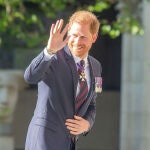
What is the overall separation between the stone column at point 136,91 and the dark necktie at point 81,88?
16.8ft

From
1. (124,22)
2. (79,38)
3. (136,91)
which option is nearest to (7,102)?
(136,91)

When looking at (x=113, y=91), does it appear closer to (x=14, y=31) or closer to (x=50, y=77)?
(x=14, y=31)

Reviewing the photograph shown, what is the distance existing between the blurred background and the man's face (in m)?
4.44

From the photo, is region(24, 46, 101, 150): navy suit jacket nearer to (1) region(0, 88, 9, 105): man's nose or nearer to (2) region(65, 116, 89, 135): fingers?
(2) region(65, 116, 89, 135): fingers

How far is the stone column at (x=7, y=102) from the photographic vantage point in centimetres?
862

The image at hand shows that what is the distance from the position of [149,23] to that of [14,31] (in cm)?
176

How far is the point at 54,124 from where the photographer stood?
10.8ft

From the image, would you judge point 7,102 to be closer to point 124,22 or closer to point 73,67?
point 124,22

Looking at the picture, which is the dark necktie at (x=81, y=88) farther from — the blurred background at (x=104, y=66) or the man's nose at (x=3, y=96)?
the man's nose at (x=3, y=96)

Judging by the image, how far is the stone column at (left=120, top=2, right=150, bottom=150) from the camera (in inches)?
338

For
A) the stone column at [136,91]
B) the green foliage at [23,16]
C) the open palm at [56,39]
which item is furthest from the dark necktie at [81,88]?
the stone column at [136,91]

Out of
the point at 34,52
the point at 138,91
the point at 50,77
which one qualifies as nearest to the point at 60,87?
the point at 50,77

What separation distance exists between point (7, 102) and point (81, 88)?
559 cm

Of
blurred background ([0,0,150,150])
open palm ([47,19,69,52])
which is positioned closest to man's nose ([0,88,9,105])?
blurred background ([0,0,150,150])
